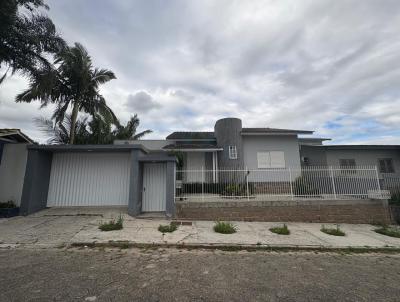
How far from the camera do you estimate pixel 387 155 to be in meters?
16.1

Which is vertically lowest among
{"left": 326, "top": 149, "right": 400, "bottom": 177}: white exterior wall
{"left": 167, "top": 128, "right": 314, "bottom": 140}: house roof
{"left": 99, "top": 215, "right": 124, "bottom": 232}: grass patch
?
{"left": 99, "top": 215, "right": 124, "bottom": 232}: grass patch

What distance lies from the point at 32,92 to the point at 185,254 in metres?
11.9

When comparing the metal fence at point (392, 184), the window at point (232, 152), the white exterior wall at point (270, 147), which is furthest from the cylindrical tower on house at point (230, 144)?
the metal fence at point (392, 184)

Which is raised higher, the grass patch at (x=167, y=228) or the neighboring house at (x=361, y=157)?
the neighboring house at (x=361, y=157)

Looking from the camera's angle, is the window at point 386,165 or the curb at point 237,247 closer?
the curb at point 237,247

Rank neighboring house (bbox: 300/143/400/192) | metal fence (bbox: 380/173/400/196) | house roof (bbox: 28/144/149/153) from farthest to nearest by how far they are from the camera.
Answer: neighboring house (bbox: 300/143/400/192) → metal fence (bbox: 380/173/400/196) → house roof (bbox: 28/144/149/153)

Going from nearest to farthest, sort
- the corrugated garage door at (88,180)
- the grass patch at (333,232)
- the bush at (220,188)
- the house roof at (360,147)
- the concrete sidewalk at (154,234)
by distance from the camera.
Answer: the concrete sidewalk at (154,234), the grass patch at (333,232), the corrugated garage door at (88,180), the bush at (220,188), the house roof at (360,147)

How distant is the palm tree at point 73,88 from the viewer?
1096 cm

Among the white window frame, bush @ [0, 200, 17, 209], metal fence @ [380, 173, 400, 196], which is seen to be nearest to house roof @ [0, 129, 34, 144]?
bush @ [0, 200, 17, 209]

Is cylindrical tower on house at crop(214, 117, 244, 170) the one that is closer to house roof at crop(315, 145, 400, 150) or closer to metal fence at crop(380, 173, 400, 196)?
house roof at crop(315, 145, 400, 150)

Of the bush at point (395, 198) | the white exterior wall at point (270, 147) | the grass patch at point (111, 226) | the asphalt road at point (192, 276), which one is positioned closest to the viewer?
the asphalt road at point (192, 276)

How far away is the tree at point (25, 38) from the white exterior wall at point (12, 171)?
10.8ft

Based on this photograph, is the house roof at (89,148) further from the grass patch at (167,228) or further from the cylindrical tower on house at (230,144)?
the cylindrical tower on house at (230,144)

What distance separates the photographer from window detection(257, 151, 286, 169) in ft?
48.3
